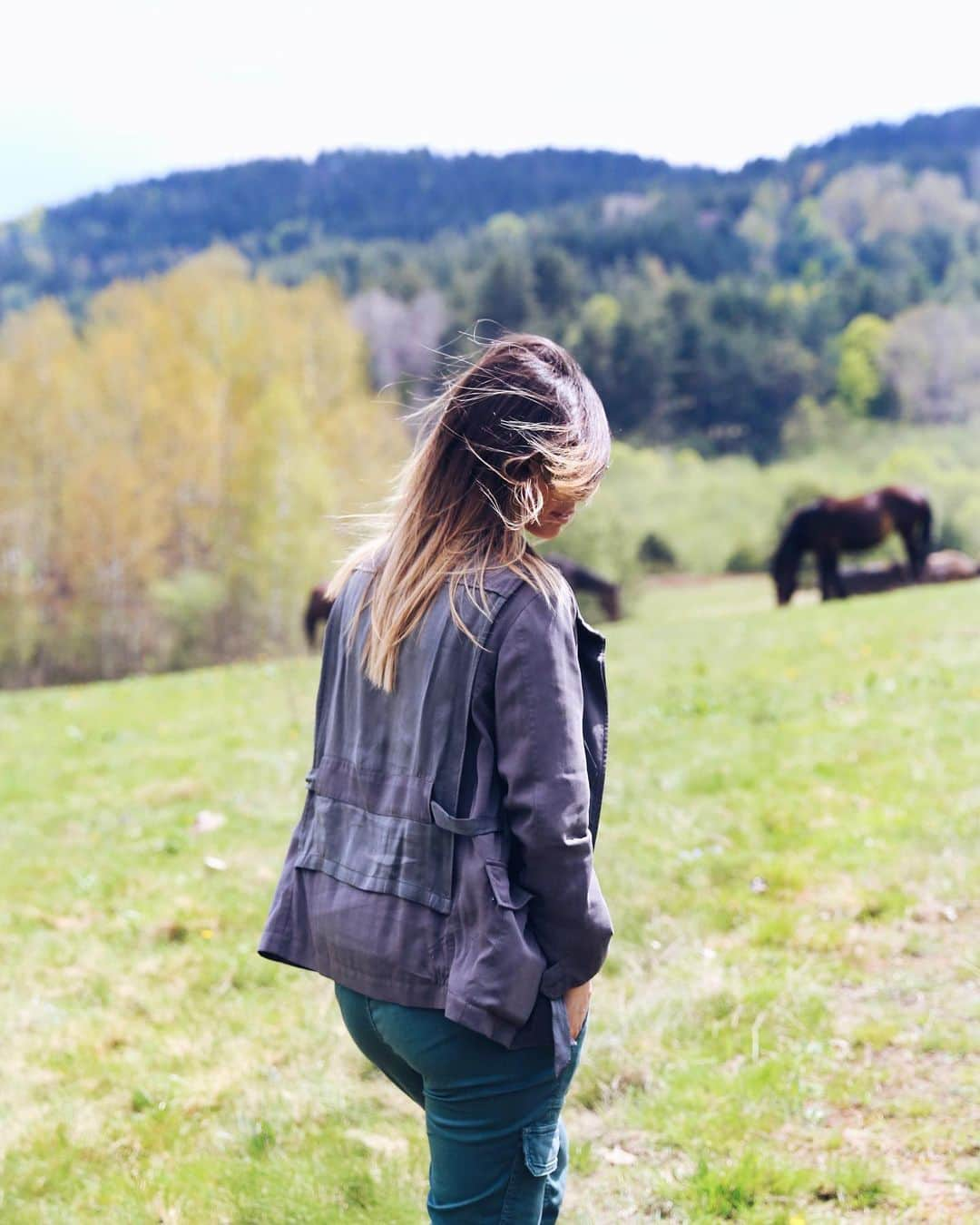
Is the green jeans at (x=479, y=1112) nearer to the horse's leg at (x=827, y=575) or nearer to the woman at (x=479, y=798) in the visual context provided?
the woman at (x=479, y=798)

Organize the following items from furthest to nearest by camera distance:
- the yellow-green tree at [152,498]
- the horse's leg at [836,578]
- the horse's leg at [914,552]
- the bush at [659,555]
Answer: the bush at [659,555]
the yellow-green tree at [152,498]
the horse's leg at [914,552]
the horse's leg at [836,578]

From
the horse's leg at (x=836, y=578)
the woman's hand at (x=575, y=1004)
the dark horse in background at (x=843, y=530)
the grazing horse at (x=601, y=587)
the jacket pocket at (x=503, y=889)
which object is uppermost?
the jacket pocket at (x=503, y=889)

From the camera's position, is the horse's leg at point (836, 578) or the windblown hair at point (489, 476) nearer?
the windblown hair at point (489, 476)

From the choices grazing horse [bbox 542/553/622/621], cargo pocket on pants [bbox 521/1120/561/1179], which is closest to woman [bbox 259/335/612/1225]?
cargo pocket on pants [bbox 521/1120/561/1179]

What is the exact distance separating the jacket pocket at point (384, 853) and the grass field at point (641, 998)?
5.62 ft

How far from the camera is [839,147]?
13425 cm

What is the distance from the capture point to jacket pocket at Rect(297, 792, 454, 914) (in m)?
1.95

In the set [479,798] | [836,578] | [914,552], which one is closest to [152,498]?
[836,578]

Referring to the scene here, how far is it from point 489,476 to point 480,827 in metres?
0.68

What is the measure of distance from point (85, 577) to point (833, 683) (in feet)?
99.3

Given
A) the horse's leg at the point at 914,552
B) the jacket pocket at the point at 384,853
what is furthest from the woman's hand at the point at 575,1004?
Answer: the horse's leg at the point at 914,552

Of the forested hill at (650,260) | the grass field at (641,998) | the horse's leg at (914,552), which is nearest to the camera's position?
the grass field at (641,998)

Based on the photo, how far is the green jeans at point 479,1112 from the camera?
6.44 feet

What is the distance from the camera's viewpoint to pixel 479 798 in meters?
1.93
